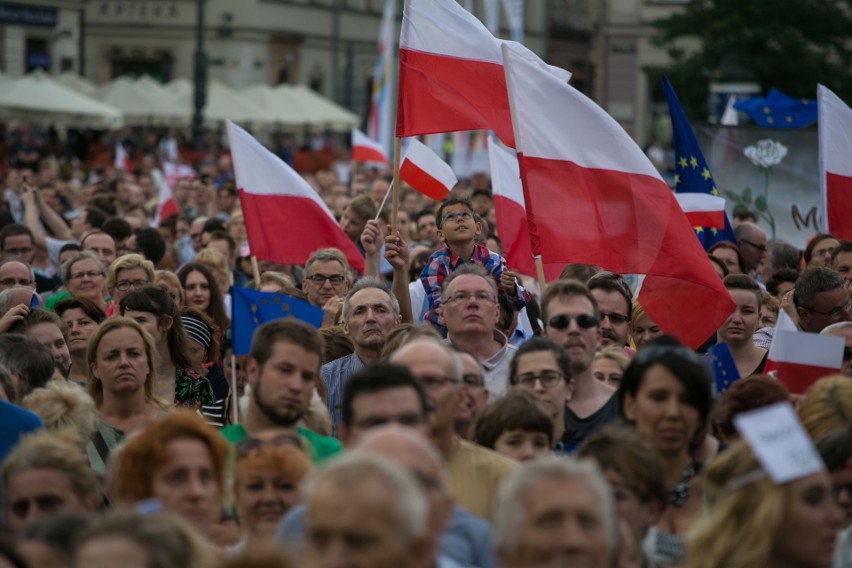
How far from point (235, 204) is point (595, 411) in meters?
13.4

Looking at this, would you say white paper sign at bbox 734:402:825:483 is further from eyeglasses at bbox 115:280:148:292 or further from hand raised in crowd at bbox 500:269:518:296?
eyeglasses at bbox 115:280:148:292

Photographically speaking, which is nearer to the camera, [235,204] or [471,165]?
[235,204]

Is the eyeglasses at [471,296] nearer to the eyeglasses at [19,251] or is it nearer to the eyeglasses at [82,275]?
the eyeglasses at [82,275]

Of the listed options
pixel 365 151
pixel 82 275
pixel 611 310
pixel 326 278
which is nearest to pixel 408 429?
pixel 611 310

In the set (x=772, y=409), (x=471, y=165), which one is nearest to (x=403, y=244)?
(x=772, y=409)

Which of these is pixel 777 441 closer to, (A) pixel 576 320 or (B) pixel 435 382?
(B) pixel 435 382

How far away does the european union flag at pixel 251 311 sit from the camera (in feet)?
29.2

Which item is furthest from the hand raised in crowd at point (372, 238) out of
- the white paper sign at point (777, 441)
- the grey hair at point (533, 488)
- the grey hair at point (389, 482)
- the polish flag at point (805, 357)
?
the grey hair at point (389, 482)

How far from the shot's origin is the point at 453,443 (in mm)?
6383

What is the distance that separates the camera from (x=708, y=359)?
8914 mm

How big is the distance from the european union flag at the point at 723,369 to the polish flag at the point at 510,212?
4.27 metres

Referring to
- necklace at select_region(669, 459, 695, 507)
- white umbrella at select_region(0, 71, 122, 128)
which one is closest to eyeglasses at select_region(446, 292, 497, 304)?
→ necklace at select_region(669, 459, 695, 507)

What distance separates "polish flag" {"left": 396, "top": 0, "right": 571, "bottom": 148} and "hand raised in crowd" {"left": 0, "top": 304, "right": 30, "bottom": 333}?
8.68 feet

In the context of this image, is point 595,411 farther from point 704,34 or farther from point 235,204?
point 704,34
